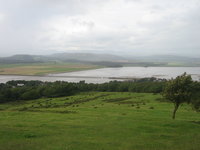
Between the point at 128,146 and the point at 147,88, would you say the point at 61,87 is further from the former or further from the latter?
the point at 128,146

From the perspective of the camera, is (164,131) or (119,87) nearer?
(164,131)

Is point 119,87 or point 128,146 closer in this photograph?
point 128,146

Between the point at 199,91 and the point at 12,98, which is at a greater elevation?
the point at 199,91

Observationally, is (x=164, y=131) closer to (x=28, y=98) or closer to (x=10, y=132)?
(x=10, y=132)

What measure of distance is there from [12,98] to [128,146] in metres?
75.0

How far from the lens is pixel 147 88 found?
271 feet

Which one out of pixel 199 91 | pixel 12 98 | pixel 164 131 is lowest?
pixel 12 98

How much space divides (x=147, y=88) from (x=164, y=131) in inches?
2582

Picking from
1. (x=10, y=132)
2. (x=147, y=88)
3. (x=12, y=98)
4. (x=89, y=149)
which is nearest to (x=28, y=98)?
(x=12, y=98)

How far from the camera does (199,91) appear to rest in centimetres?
2462

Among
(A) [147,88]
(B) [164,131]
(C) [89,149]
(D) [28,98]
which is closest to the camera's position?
(C) [89,149]

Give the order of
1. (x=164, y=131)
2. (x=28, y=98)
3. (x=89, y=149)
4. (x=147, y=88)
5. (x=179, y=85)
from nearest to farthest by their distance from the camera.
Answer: (x=89, y=149) → (x=164, y=131) → (x=179, y=85) → (x=28, y=98) → (x=147, y=88)

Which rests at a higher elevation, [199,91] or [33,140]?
[199,91]

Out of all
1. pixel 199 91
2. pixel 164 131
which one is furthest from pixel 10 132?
pixel 199 91
